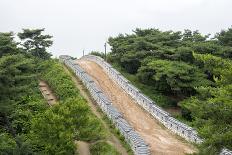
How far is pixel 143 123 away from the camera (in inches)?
1722

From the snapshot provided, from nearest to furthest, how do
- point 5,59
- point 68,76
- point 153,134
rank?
point 5,59 → point 153,134 → point 68,76

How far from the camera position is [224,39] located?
57938mm

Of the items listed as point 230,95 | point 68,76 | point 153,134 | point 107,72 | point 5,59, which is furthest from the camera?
point 107,72

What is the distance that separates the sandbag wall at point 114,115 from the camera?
119ft

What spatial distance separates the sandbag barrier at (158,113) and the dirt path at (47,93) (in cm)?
716

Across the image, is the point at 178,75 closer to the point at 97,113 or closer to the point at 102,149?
the point at 97,113

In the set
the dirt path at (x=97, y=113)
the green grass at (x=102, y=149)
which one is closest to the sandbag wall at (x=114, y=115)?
the dirt path at (x=97, y=113)

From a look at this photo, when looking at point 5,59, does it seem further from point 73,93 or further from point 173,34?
point 173,34

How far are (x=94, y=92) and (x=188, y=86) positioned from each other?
883 cm

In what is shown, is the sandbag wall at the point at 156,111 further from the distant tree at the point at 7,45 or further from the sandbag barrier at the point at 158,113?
the distant tree at the point at 7,45

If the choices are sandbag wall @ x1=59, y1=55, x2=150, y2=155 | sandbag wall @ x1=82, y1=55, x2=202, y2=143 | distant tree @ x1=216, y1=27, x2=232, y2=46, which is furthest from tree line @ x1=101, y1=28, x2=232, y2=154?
sandbag wall @ x1=59, y1=55, x2=150, y2=155

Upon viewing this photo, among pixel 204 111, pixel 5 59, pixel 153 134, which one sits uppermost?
pixel 5 59

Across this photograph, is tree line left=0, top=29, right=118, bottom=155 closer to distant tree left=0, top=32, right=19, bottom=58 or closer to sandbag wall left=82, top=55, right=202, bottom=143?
sandbag wall left=82, top=55, right=202, bottom=143

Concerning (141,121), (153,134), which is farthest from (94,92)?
(153,134)
